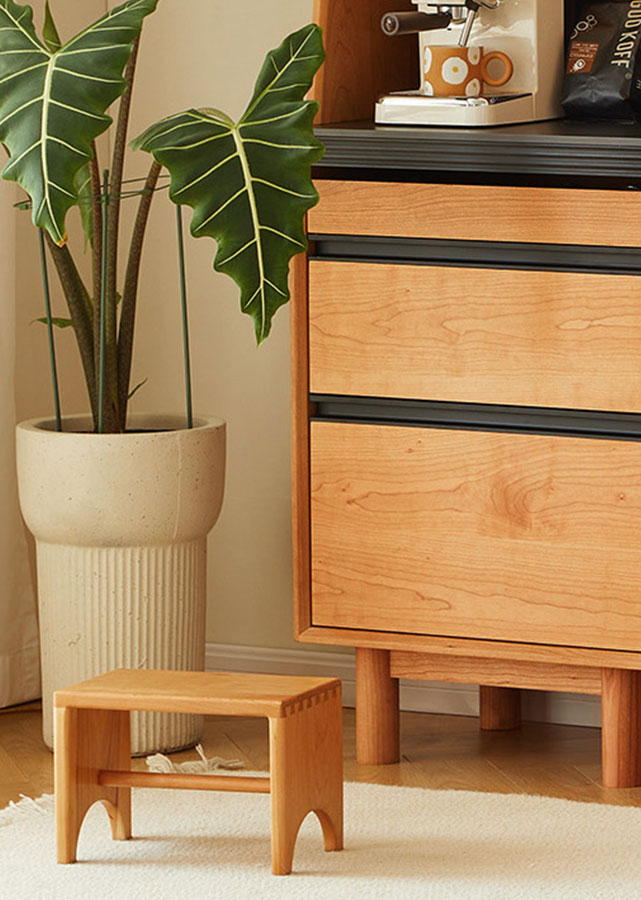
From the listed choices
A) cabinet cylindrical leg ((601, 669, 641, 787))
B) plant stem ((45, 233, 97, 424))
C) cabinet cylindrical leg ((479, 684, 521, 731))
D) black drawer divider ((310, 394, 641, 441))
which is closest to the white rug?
cabinet cylindrical leg ((601, 669, 641, 787))

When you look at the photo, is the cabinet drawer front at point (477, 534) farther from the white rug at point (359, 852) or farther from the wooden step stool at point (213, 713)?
the wooden step stool at point (213, 713)

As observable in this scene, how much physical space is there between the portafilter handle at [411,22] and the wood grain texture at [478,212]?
0.21 metres

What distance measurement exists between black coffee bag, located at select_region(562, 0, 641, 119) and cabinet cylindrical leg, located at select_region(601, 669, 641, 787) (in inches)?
31.8

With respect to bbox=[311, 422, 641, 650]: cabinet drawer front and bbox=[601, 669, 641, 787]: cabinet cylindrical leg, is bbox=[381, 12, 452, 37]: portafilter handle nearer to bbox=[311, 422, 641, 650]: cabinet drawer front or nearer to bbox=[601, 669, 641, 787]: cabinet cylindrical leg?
bbox=[311, 422, 641, 650]: cabinet drawer front

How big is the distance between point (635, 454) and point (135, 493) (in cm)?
72

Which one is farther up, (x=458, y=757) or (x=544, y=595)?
(x=544, y=595)

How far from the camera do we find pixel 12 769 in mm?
2562

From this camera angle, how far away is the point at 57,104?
2.11 meters

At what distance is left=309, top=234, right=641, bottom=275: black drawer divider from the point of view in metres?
2.28

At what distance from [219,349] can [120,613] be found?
60 centimetres

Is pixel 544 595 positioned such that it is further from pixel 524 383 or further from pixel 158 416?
pixel 158 416

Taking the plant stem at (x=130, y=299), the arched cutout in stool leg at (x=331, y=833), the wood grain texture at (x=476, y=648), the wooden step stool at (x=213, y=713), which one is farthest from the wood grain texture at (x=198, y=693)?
the plant stem at (x=130, y=299)

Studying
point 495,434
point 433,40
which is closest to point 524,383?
point 495,434

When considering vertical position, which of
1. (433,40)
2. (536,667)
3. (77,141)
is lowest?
(536,667)
